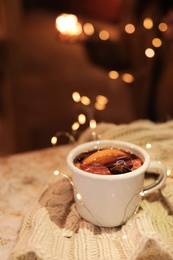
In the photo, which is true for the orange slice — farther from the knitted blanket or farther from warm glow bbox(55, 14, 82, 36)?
warm glow bbox(55, 14, 82, 36)

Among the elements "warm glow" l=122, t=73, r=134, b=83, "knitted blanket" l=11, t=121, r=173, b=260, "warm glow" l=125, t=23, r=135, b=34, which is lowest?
"warm glow" l=122, t=73, r=134, b=83

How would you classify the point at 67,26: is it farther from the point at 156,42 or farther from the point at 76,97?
the point at 76,97

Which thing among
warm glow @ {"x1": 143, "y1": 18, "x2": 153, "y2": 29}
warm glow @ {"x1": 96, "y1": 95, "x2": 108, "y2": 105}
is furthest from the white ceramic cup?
Result: warm glow @ {"x1": 96, "y1": 95, "x2": 108, "y2": 105}

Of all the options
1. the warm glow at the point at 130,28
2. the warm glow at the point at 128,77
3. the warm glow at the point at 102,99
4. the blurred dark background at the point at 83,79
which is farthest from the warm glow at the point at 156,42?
the warm glow at the point at 102,99

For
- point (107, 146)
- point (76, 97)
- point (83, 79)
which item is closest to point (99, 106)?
point (83, 79)

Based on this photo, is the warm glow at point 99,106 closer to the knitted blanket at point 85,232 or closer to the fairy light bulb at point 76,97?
the fairy light bulb at point 76,97

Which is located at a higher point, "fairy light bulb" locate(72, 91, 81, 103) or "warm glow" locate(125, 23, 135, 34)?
"warm glow" locate(125, 23, 135, 34)
